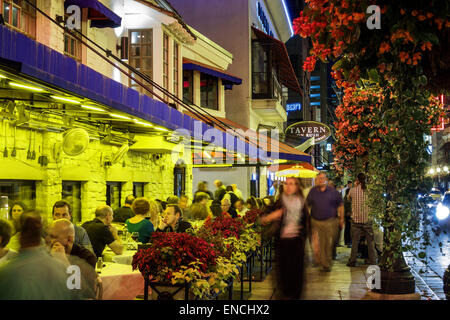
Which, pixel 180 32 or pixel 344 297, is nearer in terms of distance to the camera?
pixel 344 297

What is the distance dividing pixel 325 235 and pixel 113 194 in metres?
5.68

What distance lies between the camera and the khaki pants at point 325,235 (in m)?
12.1

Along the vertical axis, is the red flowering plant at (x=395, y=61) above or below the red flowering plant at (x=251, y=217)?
above

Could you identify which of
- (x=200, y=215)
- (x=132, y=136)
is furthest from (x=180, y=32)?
(x=200, y=215)

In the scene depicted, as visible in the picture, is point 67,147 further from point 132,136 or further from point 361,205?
point 361,205

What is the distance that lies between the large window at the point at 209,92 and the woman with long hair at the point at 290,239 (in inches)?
612

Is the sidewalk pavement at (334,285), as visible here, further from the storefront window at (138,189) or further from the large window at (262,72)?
the large window at (262,72)

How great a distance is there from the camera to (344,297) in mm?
9477

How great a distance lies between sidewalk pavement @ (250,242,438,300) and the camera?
9453 millimetres

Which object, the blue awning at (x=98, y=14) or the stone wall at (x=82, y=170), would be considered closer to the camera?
the stone wall at (x=82, y=170)

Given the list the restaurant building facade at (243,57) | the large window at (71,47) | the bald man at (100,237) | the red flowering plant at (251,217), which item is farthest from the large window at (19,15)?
the restaurant building facade at (243,57)

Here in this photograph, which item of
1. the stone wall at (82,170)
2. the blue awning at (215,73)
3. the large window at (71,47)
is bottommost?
the stone wall at (82,170)
